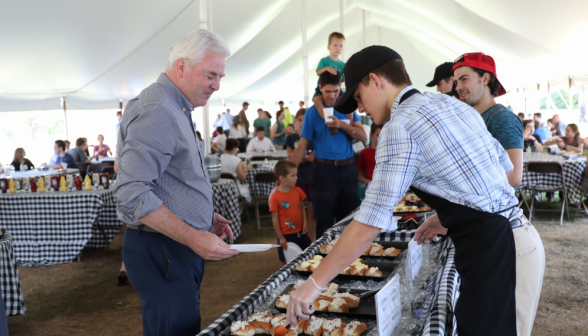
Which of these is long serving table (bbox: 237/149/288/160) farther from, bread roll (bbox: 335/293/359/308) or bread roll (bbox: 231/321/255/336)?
bread roll (bbox: 231/321/255/336)

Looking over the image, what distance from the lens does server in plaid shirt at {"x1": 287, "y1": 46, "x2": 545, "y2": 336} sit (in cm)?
109

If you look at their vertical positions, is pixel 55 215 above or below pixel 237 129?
below

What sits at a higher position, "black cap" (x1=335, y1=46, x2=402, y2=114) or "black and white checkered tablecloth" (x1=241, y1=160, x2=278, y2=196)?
"black cap" (x1=335, y1=46, x2=402, y2=114)

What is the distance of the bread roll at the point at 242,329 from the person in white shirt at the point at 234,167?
4.61 meters

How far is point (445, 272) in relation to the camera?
5.56 ft

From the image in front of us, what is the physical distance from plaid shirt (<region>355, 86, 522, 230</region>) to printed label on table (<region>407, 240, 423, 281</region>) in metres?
0.43

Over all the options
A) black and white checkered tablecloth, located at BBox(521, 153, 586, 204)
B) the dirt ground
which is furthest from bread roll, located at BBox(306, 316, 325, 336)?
black and white checkered tablecloth, located at BBox(521, 153, 586, 204)

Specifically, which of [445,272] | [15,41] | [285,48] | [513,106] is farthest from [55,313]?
[513,106]

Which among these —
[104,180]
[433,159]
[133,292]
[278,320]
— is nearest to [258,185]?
[104,180]

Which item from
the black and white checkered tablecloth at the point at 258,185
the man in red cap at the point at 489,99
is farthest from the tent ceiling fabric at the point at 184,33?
the man in red cap at the point at 489,99

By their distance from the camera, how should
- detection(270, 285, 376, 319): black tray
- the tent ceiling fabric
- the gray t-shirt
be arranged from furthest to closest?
the gray t-shirt < the tent ceiling fabric < detection(270, 285, 376, 319): black tray

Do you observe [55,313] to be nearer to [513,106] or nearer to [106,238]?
[106,238]

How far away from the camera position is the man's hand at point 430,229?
1.62 meters

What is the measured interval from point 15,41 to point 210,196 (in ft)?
23.6
